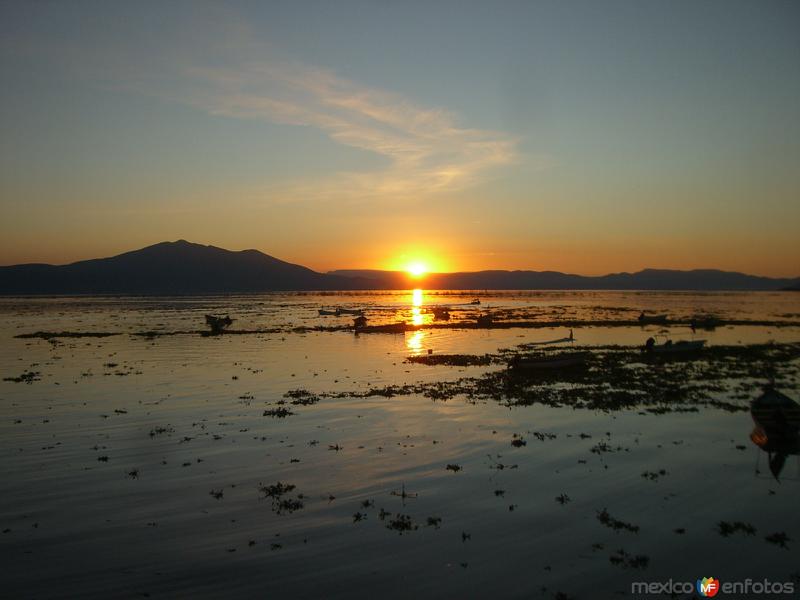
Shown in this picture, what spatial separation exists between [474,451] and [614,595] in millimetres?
8476

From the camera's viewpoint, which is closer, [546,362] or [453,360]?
[546,362]

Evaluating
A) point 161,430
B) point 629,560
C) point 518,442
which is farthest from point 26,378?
point 629,560

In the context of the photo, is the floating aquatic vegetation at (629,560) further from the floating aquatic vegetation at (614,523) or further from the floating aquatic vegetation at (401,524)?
the floating aquatic vegetation at (401,524)

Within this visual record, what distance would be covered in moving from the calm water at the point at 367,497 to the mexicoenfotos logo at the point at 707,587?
22 centimetres

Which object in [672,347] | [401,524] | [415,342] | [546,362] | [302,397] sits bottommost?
[415,342]

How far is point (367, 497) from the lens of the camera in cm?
1379

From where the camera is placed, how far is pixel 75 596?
9242mm

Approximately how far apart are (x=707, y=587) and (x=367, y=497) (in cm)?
777

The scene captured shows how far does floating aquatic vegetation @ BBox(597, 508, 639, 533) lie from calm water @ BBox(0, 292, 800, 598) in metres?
0.17

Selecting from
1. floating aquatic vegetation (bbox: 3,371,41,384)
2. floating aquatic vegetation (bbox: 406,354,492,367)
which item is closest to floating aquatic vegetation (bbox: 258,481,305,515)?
floating aquatic vegetation (bbox: 406,354,492,367)

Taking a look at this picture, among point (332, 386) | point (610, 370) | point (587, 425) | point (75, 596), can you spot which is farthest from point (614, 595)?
point (610, 370)

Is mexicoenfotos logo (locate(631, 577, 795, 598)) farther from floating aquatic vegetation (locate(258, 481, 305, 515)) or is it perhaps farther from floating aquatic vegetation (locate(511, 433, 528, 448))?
floating aquatic vegetation (locate(511, 433, 528, 448))

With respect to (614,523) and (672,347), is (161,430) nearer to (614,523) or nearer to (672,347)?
(614,523)

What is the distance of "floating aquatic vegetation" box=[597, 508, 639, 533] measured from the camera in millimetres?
11789
